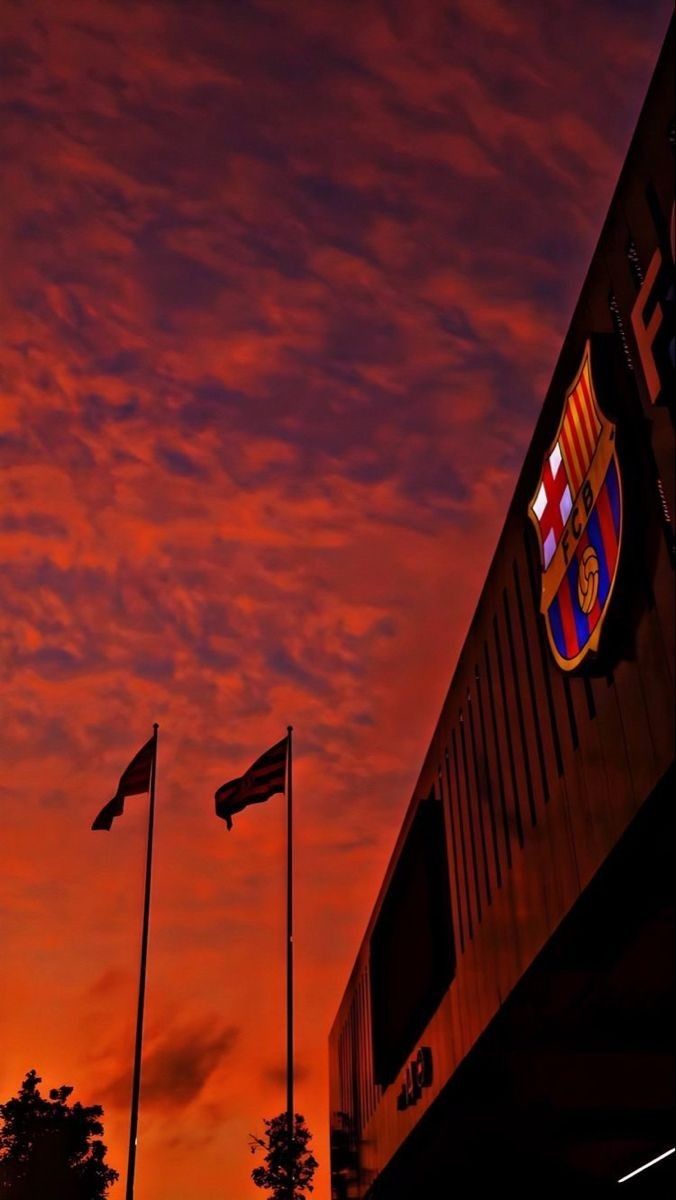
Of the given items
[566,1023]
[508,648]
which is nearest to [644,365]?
[508,648]

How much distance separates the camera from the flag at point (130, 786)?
3067 centimetres

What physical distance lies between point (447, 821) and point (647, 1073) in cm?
617

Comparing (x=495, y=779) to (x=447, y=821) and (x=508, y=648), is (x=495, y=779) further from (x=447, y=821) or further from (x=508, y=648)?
(x=447, y=821)

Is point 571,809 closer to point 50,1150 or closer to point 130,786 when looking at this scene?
point 130,786

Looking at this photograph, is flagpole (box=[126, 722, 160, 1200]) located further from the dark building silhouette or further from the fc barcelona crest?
the fc barcelona crest

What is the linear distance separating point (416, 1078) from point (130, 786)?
11.5 meters

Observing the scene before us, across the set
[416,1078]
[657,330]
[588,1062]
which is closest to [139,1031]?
[416,1078]

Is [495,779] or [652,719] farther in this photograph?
[495,779]

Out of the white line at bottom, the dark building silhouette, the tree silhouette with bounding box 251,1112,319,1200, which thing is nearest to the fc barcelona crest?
the dark building silhouette

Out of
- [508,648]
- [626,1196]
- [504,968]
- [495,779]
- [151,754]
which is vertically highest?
[151,754]

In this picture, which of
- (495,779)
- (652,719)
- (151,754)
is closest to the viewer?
(652,719)

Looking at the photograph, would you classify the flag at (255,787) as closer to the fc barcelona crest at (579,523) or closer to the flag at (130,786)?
the flag at (130,786)

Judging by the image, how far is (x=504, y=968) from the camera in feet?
54.3

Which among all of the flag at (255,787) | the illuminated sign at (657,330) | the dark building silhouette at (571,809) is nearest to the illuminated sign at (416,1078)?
the dark building silhouette at (571,809)
